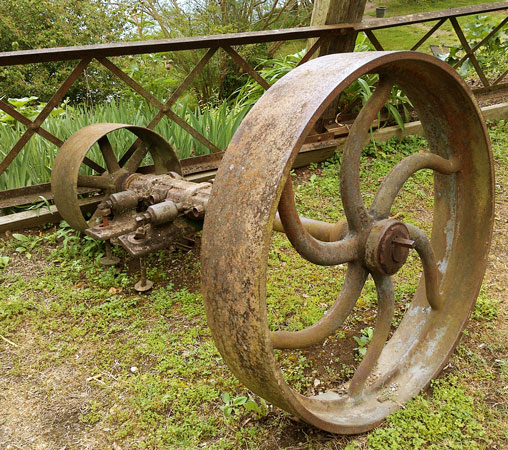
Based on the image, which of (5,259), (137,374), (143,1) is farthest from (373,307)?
(143,1)

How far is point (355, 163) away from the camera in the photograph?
5.60 ft

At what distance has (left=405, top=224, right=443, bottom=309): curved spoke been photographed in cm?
191

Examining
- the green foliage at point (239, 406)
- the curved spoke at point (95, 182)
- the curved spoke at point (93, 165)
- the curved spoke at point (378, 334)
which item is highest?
the curved spoke at point (93, 165)

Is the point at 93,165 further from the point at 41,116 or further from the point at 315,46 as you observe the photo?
the point at 315,46

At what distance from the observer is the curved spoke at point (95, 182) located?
306 centimetres

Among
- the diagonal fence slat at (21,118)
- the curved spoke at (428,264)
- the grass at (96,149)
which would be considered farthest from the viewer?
the grass at (96,149)

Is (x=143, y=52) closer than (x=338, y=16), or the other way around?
(x=143, y=52)

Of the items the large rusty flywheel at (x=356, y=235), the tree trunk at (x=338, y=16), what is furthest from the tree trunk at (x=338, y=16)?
the large rusty flywheel at (x=356, y=235)

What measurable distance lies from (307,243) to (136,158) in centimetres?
194

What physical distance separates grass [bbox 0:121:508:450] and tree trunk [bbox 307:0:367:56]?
1.78 metres

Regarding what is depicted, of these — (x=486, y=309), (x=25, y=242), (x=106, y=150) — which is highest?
(x=106, y=150)

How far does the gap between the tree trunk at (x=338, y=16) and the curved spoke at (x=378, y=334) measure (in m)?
2.72

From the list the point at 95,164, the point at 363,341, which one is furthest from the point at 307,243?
the point at 95,164

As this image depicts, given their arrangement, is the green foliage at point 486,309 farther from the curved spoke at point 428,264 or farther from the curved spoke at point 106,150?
the curved spoke at point 106,150
